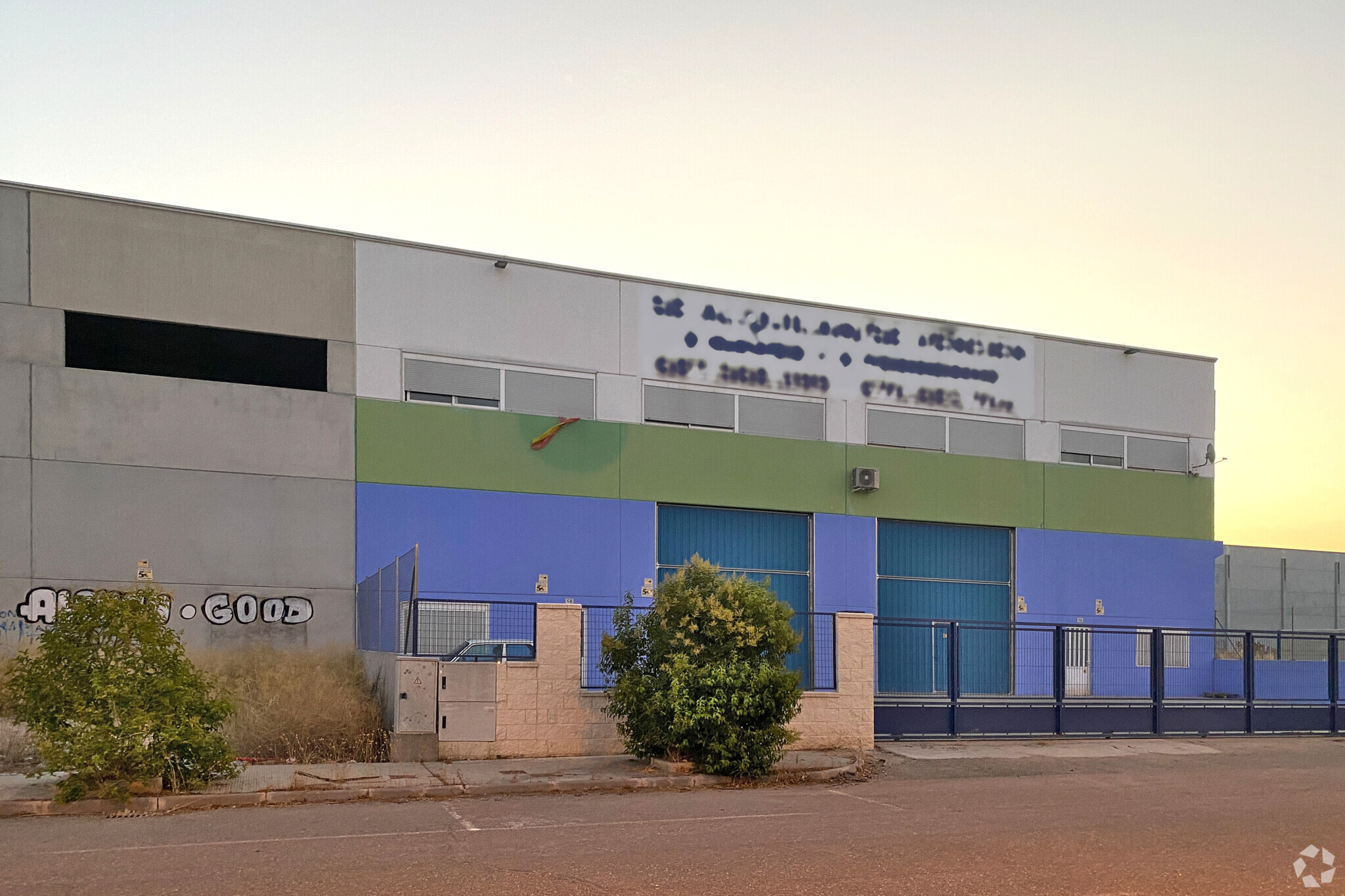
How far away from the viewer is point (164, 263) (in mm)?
23281

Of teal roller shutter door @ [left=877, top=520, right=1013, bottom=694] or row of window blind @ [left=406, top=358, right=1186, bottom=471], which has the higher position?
row of window blind @ [left=406, top=358, right=1186, bottom=471]

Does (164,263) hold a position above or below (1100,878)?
above

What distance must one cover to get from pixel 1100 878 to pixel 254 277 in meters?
20.1

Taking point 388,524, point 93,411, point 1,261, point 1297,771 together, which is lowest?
point 1297,771

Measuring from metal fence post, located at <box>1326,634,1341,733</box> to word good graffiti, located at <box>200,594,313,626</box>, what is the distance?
67.2ft

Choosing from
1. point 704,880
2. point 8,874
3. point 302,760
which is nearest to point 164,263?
point 302,760

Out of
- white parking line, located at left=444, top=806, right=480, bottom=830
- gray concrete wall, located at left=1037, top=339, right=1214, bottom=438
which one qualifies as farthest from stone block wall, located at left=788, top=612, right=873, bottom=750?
gray concrete wall, located at left=1037, top=339, right=1214, bottom=438

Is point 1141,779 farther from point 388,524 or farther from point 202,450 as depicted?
point 202,450

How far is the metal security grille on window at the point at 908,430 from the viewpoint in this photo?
30.2 m

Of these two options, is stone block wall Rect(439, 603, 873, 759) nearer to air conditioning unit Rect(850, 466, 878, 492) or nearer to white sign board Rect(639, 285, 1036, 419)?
white sign board Rect(639, 285, 1036, 419)

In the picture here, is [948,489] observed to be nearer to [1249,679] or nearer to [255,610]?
[1249,679]

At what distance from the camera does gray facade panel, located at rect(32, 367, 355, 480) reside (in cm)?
2214

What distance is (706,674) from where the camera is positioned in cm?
1598

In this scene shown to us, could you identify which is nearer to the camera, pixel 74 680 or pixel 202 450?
pixel 74 680
